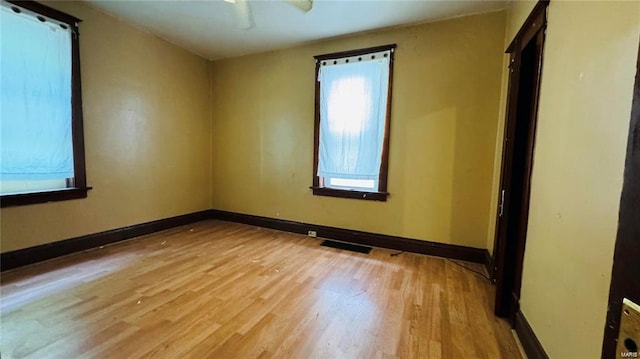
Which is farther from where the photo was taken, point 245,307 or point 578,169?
point 245,307

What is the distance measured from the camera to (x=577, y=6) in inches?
52.4

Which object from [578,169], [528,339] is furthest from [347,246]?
[578,169]

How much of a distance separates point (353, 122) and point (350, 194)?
96cm

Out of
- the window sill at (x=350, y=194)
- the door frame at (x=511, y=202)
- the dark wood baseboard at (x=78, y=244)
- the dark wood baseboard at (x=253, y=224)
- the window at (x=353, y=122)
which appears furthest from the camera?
the window sill at (x=350, y=194)

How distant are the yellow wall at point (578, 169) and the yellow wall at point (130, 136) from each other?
4.25 metres

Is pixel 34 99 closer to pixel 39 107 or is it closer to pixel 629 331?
pixel 39 107

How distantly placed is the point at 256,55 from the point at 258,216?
2.55 m

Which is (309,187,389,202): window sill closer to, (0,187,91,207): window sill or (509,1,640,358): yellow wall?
(509,1,640,358): yellow wall

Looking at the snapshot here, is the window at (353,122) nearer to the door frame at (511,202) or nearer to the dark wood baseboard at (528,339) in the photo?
the door frame at (511,202)

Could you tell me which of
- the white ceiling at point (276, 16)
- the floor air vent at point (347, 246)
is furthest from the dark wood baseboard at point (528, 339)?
the white ceiling at point (276, 16)

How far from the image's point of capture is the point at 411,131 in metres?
3.30

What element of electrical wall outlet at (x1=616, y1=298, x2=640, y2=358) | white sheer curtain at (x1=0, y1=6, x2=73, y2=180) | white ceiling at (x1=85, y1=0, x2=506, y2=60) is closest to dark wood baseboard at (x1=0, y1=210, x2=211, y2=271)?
white sheer curtain at (x1=0, y1=6, x2=73, y2=180)

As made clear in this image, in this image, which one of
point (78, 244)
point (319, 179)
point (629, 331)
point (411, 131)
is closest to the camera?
point (629, 331)

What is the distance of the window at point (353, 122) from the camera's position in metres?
3.41
